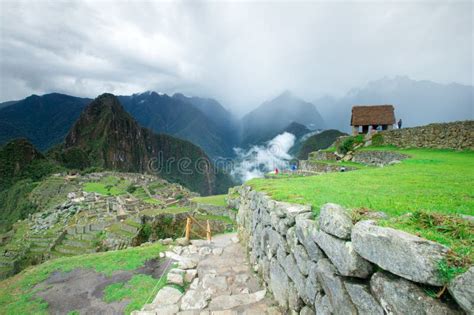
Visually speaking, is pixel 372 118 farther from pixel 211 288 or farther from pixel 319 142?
pixel 319 142

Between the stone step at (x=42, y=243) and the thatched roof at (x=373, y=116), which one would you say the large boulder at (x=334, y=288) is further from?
the stone step at (x=42, y=243)

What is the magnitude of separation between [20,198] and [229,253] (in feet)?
315

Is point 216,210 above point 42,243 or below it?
above

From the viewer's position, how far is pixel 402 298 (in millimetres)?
1932

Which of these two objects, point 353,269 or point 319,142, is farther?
point 319,142

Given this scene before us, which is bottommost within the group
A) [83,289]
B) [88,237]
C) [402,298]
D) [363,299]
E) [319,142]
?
[88,237]

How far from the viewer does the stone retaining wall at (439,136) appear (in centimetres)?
1160

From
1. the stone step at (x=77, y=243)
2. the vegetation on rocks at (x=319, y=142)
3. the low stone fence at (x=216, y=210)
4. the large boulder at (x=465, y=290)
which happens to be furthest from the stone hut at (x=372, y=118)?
the vegetation on rocks at (x=319, y=142)

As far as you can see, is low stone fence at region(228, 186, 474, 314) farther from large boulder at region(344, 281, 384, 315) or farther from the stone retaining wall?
the stone retaining wall

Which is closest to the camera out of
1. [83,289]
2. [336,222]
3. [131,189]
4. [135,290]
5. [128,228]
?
[336,222]

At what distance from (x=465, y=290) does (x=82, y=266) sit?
926 centimetres

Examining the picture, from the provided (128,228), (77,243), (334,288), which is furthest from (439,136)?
(77,243)

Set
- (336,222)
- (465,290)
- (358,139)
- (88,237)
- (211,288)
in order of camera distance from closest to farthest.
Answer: (465,290), (336,222), (211,288), (358,139), (88,237)

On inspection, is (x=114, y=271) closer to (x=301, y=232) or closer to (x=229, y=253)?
(x=229, y=253)
